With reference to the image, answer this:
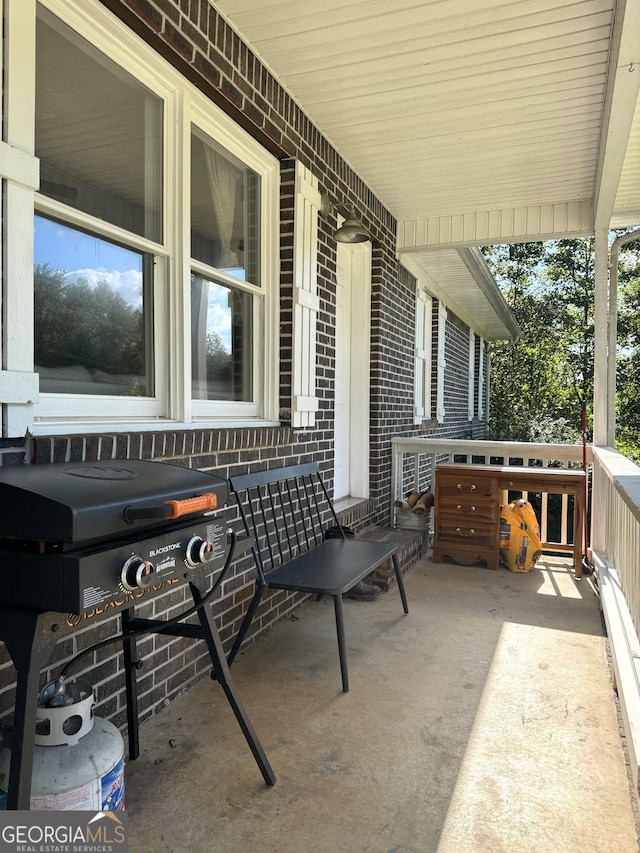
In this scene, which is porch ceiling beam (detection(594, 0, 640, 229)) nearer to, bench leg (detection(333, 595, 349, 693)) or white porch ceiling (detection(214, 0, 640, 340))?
white porch ceiling (detection(214, 0, 640, 340))

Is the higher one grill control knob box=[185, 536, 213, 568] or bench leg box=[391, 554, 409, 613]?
grill control knob box=[185, 536, 213, 568]

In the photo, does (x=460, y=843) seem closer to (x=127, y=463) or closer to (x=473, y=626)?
(x=127, y=463)

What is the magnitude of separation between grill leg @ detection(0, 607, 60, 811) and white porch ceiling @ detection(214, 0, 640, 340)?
259 centimetres

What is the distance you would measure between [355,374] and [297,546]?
197 cm

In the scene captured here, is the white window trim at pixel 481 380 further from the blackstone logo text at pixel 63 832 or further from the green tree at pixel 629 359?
the blackstone logo text at pixel 63 832

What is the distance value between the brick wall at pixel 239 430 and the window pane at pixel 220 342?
0.82 ft

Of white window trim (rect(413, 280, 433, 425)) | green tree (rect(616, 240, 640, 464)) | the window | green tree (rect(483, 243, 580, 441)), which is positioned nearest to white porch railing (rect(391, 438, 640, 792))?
white window trim (rect(413, 280, 433, 425))

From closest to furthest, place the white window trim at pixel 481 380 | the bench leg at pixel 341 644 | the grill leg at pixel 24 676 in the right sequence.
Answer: the grill leg at pixel 24 676 < the bench leg at pixel 341 644 < the white window trim at pixel 481 380

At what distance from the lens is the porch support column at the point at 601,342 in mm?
4484

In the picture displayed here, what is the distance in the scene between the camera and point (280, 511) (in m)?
3.33

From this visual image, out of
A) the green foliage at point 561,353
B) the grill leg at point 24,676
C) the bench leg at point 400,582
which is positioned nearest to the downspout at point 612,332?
the bench leg at point 400,582

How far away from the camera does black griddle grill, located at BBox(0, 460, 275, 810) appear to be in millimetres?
1175

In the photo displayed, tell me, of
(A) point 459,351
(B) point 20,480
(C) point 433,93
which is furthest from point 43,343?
(A) point 459,351

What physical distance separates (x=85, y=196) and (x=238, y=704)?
5.80 ft
